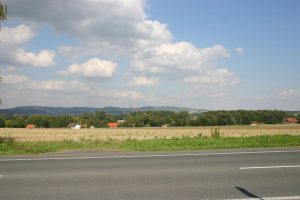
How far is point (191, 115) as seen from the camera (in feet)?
367

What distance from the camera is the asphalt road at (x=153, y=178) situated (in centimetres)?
793

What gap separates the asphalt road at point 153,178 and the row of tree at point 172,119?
91.6 metres

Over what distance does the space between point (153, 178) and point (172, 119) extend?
338 feet

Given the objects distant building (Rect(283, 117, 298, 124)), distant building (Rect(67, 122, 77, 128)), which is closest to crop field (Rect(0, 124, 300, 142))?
distant building (Rect(283, 117, 298, 124))

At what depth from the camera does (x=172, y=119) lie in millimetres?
112688

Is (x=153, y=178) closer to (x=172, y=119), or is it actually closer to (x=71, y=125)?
(x=172, y=119)

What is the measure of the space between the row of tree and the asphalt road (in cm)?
9164

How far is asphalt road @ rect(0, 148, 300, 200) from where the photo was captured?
793cm

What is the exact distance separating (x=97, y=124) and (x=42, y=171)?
380ft

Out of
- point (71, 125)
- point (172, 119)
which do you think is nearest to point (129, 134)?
point (172, 119)

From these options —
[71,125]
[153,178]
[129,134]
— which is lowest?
[129,134]

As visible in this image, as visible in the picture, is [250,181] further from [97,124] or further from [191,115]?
[97,124]

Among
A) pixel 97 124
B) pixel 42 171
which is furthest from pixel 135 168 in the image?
pixel 97 124

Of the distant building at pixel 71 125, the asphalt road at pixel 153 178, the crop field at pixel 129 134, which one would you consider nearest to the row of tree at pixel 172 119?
the distant building at pixel 71 125
